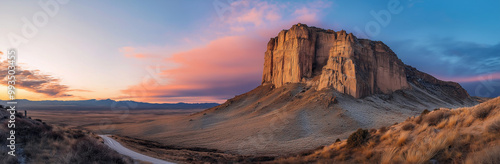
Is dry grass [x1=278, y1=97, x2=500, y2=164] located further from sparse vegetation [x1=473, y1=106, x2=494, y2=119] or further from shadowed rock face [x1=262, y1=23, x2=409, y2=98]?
shadowed rock face [x1=262, y1=23, x2=409, y2=98]

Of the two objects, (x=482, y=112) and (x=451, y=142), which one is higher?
(x=482, y=112)

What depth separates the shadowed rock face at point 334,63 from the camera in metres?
51.6

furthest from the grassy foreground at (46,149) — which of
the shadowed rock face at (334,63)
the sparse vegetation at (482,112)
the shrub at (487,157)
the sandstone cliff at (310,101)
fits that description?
the shadowed rock face at (334,63)

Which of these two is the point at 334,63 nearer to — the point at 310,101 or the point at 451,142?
the point at 310,101

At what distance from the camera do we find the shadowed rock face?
51.6 meters

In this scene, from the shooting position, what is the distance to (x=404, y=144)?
10.9 m

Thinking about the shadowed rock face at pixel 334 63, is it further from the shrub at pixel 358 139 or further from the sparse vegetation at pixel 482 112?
the sparse vegetation at pixel 482 112

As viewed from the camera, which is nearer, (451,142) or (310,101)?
(451,142)

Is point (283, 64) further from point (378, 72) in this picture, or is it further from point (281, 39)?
point (378, 72)

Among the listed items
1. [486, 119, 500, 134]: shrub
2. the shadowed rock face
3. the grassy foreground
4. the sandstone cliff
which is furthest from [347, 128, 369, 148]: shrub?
the shadowed rock face

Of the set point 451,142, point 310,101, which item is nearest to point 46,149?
point 451,142

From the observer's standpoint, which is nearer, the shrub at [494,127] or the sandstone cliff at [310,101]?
the shrub at [494,127]

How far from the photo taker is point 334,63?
54.6m

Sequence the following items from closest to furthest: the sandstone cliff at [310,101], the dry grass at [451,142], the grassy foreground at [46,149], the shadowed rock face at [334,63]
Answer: the dry grass at [451,142] < the grassy foreground at [46,149] < the sandstone cliff at [310,101] < the shadowed rock face at [334,63]
